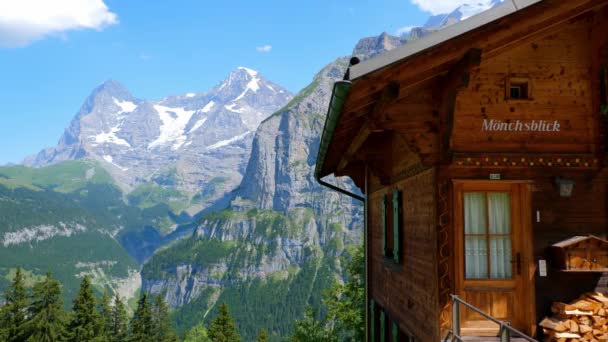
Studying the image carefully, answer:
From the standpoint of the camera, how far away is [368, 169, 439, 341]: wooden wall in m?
8.45

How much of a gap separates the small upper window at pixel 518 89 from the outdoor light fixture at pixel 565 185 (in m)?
1.46

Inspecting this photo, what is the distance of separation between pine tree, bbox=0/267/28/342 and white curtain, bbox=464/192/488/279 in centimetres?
5080

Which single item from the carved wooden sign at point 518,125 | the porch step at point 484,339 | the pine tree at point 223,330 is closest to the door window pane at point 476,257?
the porch step at point 484,339

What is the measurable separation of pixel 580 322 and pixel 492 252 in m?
1.62

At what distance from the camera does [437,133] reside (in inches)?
332

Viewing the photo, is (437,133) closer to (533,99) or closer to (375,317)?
(533,99)

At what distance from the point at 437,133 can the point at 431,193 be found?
0.99 m

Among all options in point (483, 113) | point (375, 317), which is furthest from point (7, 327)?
point (483, 113)

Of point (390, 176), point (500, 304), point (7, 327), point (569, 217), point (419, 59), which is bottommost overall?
point (7, 327)

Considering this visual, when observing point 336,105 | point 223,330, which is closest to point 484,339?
point 336,105

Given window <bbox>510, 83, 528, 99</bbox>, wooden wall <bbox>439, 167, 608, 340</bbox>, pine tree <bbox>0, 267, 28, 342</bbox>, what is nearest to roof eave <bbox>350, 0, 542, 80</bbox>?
window <bbox>510, 83, 528, 99</bbox>

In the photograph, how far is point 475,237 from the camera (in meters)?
8.59

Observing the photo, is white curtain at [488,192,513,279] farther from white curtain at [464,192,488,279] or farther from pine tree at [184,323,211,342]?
pine tree at [184,323,211,342]

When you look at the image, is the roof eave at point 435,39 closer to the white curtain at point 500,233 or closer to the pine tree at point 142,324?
the white curtain at point 500,233
